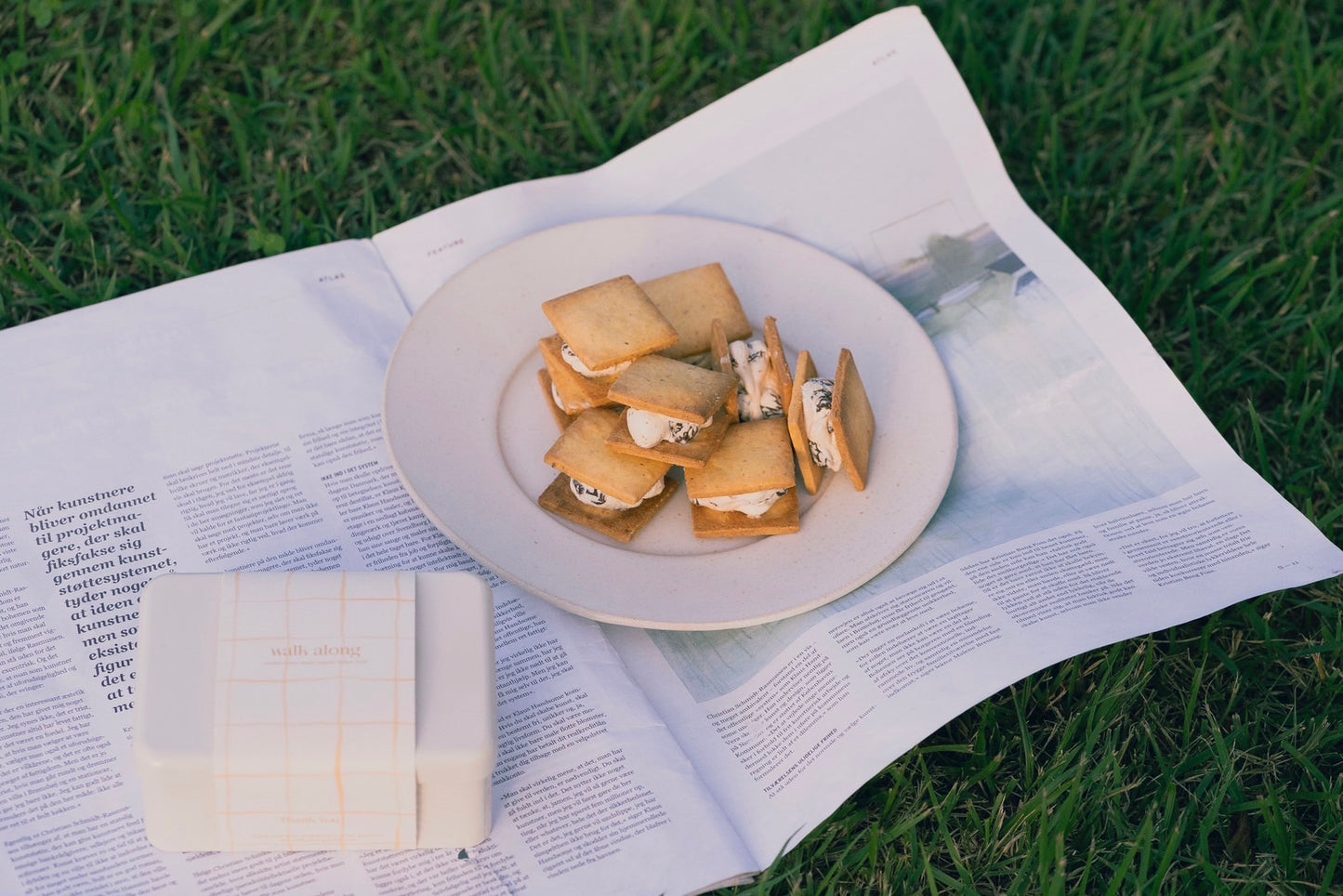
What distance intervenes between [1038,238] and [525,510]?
2.76 feet

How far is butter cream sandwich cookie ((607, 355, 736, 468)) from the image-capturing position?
1383 mm

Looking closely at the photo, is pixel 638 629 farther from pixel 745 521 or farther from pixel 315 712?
pixel 315 712

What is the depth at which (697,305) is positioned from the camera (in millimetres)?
1581

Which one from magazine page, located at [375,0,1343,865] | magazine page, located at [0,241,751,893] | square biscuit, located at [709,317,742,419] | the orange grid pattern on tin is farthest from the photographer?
square biscuit, located at [709,317,742,419]

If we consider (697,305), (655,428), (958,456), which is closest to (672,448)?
(655,428)

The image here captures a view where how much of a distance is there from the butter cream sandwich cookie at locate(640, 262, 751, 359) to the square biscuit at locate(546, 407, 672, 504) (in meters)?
0.16

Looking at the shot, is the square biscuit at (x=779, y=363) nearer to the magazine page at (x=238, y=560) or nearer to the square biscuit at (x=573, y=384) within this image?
the square biscuit at (x=573, y=384)

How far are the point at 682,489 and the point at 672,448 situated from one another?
10cm

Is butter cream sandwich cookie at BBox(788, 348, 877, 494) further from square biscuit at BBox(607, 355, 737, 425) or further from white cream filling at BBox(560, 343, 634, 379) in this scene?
white cream filling at BBox(560, 343, 634, 379)

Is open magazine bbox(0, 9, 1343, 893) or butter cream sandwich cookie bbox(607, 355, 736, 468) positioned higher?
butter cream sandwich cookie bbox(607, 355, 736, 468)

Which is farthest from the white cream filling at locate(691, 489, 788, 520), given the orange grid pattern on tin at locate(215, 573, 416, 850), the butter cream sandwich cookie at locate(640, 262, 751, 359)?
the orange grid pattern on tin at locate(215, 573, 416, 850)

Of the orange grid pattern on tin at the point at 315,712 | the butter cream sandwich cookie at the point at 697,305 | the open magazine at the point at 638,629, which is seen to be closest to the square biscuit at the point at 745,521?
the open magazine at the point at 638,629

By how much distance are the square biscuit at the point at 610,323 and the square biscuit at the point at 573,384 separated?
1.5 inches

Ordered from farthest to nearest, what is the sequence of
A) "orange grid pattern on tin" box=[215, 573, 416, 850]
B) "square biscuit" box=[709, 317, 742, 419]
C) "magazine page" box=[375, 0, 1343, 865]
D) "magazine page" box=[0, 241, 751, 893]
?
"square biscuit" box=[709, 317, 742, 419] → "magazine page" box=[375, 0, 1343, 865] → "magazine page" box=[0, 241, 751, 893] → "orange grid pattern on tin" box=[215, 573, 416, 850]
